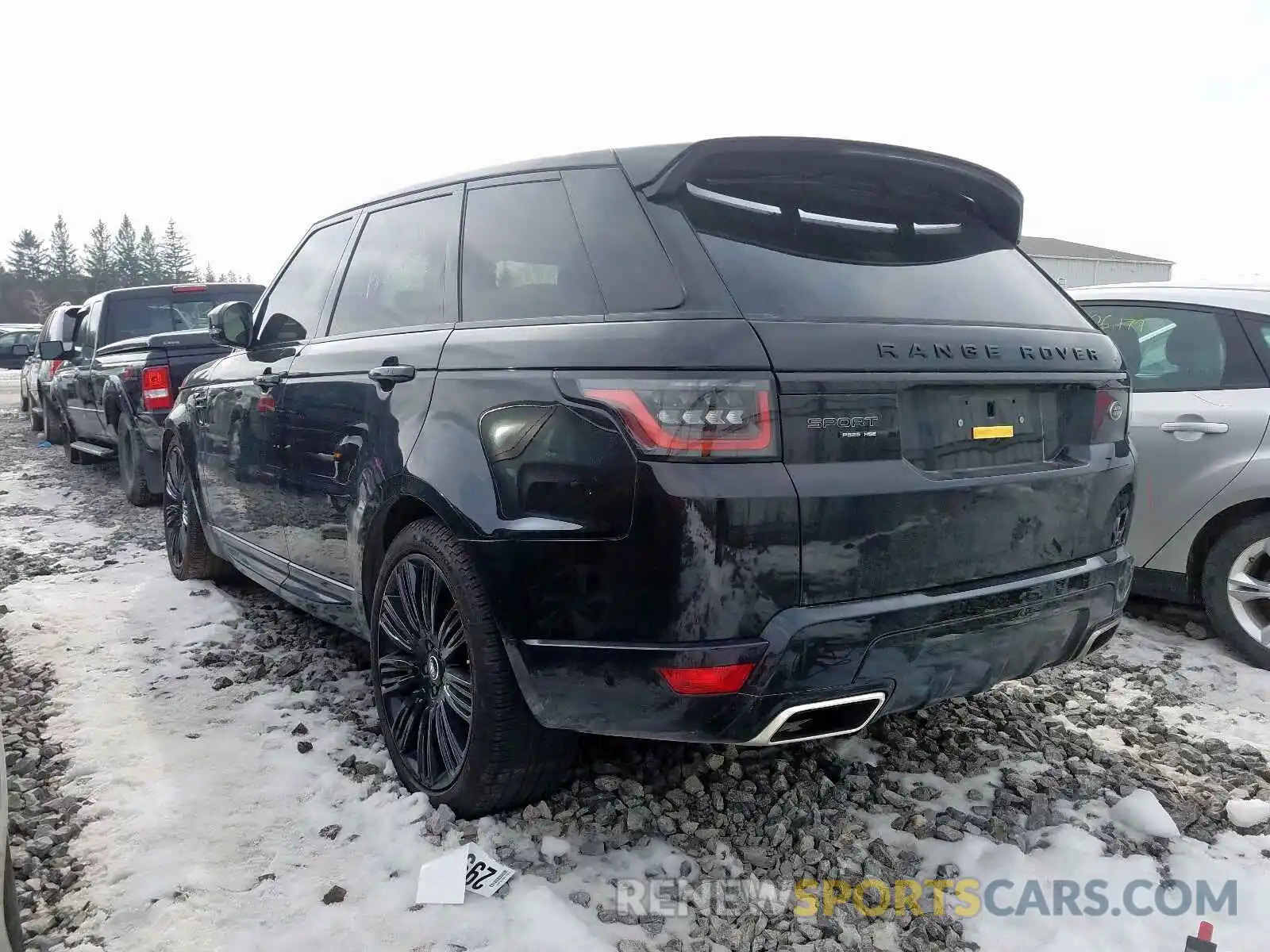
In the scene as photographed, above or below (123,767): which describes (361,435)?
above

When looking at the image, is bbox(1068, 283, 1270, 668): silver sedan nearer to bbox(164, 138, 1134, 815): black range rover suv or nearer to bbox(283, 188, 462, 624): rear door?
bbox(164, 138, 1134, 815): black range rover suv

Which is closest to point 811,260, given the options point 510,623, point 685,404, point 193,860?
point 685,404

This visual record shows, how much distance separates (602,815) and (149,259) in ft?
372

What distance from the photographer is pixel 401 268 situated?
10.9ft

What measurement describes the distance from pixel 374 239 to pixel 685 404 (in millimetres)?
1967

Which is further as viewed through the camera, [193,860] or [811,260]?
[193,860]

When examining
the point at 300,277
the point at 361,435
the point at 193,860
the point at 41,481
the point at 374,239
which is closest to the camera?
the point at 193,860

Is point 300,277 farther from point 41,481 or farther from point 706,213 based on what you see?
point 41,481

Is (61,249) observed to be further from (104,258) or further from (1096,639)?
(1096,639)

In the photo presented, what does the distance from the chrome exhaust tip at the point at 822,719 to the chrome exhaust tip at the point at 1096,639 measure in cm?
78

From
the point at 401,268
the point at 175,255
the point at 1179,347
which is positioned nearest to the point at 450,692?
the point at 401,268

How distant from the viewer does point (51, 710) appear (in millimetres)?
3643

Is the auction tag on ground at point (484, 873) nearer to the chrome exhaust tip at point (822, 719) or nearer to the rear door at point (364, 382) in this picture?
the chrome exhaust tip at point (822, 719)

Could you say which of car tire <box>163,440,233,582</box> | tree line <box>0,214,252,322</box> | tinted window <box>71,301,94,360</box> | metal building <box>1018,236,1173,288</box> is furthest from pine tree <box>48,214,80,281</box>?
car tire <box>163,440,233,582</box>
